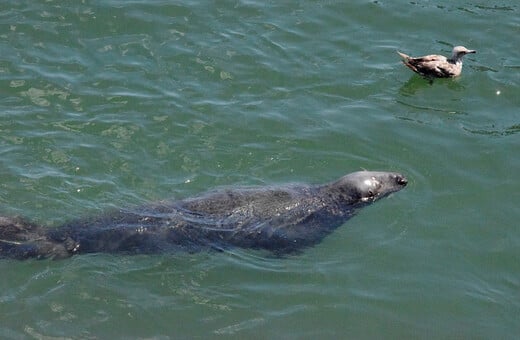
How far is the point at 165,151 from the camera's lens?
41.1 feet

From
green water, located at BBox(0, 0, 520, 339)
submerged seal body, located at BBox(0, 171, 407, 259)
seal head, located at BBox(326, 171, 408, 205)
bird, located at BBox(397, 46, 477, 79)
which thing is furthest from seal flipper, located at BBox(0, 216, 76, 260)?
bird, located at BBox(397, 46, 477, 79)

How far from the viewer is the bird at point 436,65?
14.2 m

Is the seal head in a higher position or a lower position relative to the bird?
lower

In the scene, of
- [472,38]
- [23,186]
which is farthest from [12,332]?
[472,38]

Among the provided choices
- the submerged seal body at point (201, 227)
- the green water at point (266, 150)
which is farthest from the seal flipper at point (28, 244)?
the green water at point (266, 150)

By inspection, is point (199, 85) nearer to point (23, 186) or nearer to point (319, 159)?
point (319, 159)

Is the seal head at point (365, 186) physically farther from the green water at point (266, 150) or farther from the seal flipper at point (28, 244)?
the seal flipper at point (28, 244)

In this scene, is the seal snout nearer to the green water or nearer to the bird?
the green water

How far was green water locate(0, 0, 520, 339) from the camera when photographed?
33.6 ft

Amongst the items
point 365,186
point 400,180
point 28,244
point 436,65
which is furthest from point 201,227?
point 436,65

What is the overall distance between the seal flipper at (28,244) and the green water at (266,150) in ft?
0.42

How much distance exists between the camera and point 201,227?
1096 cm

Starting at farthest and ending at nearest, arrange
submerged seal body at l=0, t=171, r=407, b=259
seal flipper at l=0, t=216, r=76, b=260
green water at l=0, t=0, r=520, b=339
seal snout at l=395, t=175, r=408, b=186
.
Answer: seal snout at l=395, t=175, r=408, b=186, submerged seal body at l=0, t=171, r=407, b=259, seal flipper at l=0, t=216, r=76, b=260, green water at l=0, t=0, r=520, b=339

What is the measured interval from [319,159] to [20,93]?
15.8 feet
